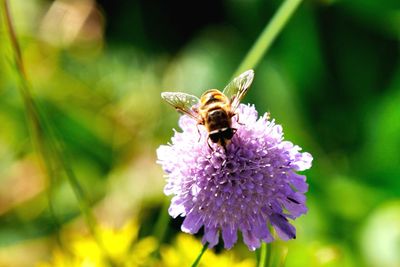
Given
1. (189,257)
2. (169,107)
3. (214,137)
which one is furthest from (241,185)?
(169,107)

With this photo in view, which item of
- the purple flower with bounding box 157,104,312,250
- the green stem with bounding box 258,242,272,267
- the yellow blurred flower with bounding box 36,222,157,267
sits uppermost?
the purple flower with bounding box 157,104,312,250

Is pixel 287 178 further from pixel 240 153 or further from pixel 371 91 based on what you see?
pixel 371 91

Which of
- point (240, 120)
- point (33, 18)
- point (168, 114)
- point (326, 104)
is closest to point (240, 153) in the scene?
point (240, 120)

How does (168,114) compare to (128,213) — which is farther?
(168,114)

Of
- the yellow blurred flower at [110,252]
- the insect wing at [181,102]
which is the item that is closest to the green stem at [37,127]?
the yellow blurred flower at [110,252]

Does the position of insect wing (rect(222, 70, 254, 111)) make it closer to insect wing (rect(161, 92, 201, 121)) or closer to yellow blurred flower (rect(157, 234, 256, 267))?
insect wing (rect(161, 92, 201, 121))

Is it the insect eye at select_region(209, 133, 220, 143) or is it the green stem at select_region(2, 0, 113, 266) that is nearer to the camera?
the insect eye at select_region(209, 133, 220, 143)

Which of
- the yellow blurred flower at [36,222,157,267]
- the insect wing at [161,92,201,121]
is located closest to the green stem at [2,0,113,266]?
the yellow blurred flower at [36,222,157,267]
